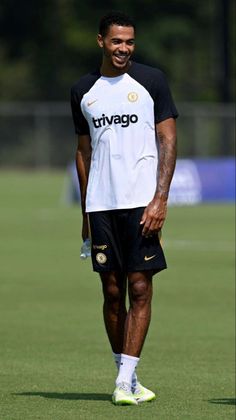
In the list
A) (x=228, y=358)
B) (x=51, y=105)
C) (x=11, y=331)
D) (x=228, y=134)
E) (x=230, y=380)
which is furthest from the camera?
(x=51, y=105)

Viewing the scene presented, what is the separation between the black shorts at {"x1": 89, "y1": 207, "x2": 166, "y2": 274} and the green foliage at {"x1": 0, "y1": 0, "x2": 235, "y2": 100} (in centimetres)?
4765

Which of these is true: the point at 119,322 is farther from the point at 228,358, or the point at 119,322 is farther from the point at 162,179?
the point at 228,358

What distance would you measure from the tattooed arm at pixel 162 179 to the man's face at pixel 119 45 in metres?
0.43

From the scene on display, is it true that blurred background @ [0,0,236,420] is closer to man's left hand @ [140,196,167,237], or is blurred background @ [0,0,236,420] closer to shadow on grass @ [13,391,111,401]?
shadow on grass @ [13,391,111,401]

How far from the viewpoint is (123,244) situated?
27.9 feet

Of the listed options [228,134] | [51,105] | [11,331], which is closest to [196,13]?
[51,105]

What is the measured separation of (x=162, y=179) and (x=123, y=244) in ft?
1.52

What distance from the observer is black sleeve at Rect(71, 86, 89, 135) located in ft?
27.9

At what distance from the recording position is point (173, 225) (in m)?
24.6

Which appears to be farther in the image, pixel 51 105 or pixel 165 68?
pixel 165 68

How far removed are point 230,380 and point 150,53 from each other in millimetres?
48836

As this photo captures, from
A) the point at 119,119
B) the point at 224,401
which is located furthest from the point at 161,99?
the point at 224,401

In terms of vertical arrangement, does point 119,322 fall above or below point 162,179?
below

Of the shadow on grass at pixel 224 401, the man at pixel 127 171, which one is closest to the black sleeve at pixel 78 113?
the man at pixel 127 171
